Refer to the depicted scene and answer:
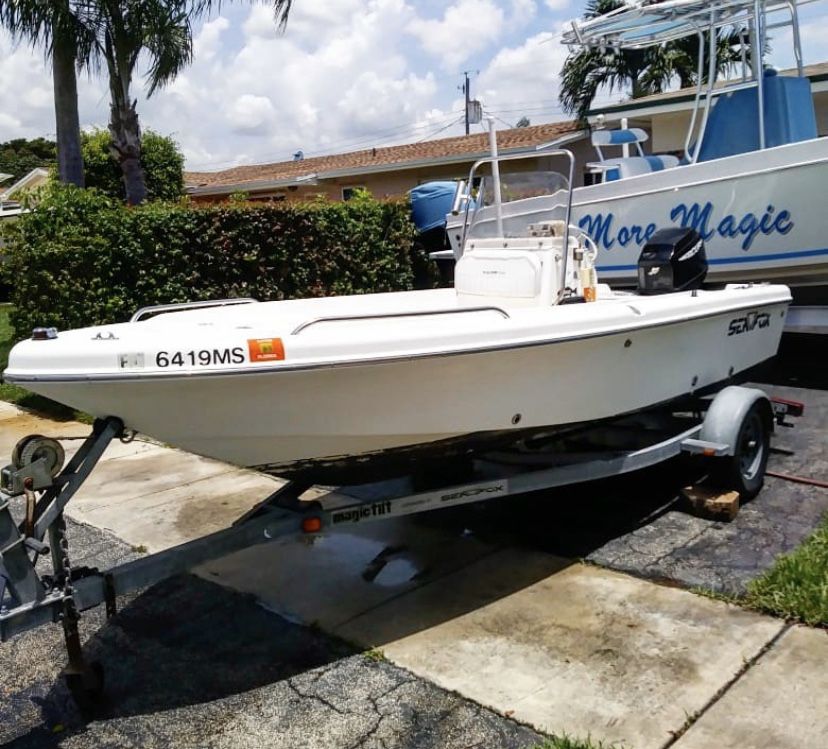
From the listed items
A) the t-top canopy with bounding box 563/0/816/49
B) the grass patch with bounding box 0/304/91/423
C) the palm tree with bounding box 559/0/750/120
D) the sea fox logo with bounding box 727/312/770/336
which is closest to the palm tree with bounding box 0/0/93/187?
the grass patch with bounding box 0/304/91/423

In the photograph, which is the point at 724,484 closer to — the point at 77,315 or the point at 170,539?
the point at 170,539

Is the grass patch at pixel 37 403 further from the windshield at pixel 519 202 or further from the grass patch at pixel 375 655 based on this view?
the grass patch at pixel 375 655

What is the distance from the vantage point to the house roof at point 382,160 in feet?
65.6

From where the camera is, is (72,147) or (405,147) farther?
(405,147)

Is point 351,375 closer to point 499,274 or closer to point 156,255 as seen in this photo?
point 499,274

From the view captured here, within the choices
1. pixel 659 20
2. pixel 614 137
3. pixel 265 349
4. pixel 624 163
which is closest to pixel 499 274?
pixel 265 349

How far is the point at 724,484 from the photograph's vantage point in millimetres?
4699

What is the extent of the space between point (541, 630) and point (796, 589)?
1.09 meters

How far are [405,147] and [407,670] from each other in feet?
75.6

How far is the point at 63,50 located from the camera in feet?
33.0

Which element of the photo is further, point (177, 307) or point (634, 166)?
point (634, 166)

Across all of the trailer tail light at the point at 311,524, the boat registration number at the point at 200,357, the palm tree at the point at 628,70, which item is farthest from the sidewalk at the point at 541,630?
the palm tree at the point at 628,70

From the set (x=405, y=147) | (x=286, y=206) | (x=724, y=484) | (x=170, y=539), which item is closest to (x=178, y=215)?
(x=286, y=206)

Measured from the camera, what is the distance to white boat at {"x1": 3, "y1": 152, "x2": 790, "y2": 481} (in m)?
3.11
